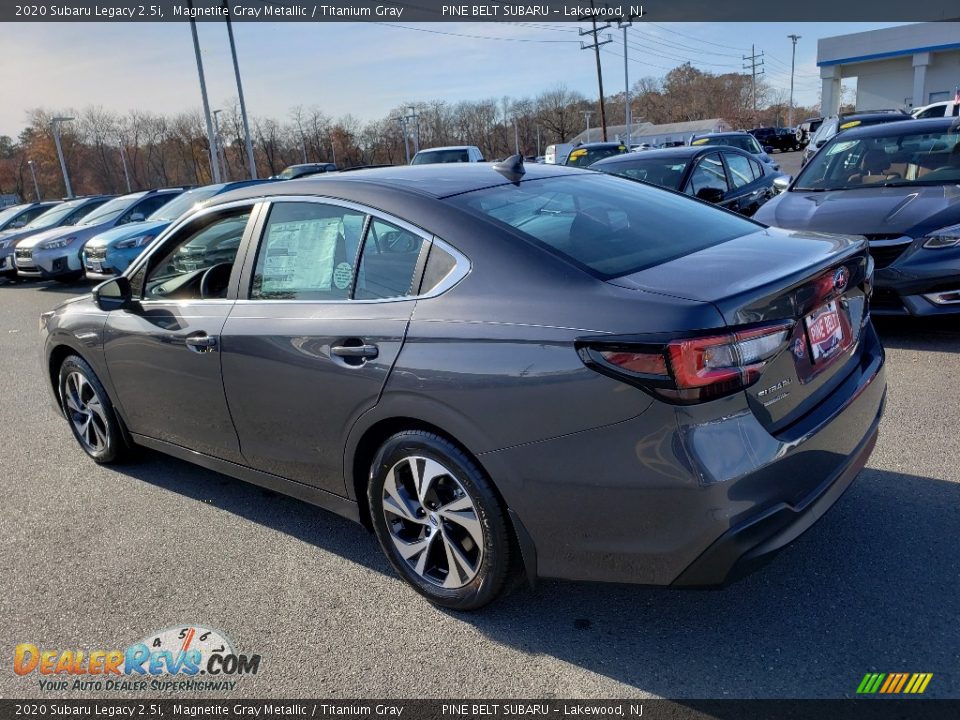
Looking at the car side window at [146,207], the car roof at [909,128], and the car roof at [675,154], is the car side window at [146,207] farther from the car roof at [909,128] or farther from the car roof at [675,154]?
the car roof at [909,128]

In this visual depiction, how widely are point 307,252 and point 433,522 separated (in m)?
1.29

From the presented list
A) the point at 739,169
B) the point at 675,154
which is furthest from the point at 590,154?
the point at 675,154

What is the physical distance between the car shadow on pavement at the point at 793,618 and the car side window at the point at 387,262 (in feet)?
4.14

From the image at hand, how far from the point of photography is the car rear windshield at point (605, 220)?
2658mm

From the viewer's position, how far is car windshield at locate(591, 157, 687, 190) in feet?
28.0

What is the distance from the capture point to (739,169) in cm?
938

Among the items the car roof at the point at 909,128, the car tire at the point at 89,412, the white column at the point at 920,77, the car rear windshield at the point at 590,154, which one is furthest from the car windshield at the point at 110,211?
the white column at the point at 920,77

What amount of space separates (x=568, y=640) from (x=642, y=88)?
15397 cm

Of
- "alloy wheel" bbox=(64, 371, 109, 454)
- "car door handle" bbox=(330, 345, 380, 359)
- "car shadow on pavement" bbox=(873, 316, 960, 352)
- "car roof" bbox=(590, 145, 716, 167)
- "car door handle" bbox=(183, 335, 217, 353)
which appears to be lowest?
"car shadow on pavement" bbox=(873, 316, 960, 352)

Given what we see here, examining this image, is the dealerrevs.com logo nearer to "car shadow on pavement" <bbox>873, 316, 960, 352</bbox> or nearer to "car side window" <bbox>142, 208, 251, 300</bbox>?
"car side window" <bbox>142, 208, 251, 300</bbox>

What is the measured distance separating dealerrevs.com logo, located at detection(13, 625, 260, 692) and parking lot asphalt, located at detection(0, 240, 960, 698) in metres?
0.05

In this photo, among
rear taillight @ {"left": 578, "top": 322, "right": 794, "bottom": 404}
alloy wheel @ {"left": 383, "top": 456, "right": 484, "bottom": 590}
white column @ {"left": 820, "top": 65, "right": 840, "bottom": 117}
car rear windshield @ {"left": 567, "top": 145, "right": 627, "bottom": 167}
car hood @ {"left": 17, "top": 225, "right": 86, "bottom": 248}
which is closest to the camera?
rear taillight @ {"left": 578, "top": 322, "right": 794, "bottom": 404}

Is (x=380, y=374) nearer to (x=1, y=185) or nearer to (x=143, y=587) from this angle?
(x=143, y=587)

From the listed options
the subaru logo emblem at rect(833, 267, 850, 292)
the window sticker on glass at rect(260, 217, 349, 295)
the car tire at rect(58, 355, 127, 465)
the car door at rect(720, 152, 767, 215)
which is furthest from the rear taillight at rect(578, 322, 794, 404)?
the car door at rect(720, 152, 767, 215)
